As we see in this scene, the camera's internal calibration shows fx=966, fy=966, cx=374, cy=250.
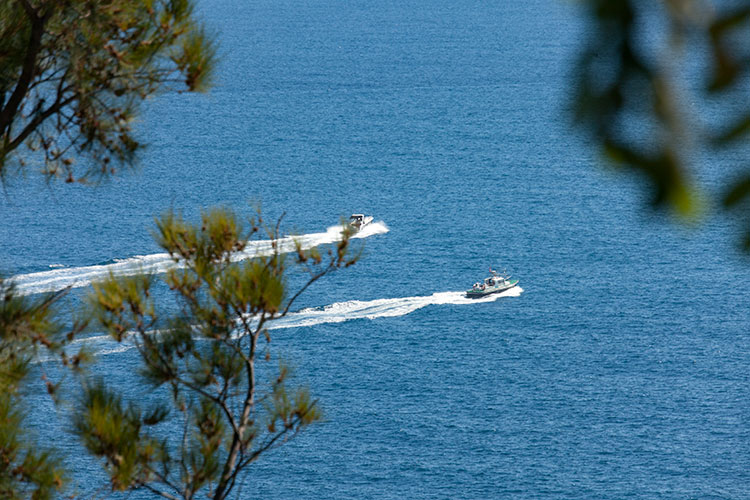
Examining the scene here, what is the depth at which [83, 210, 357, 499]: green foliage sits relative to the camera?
8.38 metres

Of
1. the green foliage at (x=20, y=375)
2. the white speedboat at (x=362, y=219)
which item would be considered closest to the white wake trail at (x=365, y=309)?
the white speedboat at (x=362, y=219)

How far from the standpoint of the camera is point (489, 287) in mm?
61906

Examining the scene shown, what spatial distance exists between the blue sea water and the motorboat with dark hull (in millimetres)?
809

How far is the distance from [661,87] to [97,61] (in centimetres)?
772

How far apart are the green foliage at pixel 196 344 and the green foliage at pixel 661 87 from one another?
6485 millimetres

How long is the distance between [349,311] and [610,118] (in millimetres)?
58643

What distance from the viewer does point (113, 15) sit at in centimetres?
847

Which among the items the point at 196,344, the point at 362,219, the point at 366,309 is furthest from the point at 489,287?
the point at 196,344

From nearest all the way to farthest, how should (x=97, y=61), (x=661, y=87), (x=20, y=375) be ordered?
(x=661, y=87) < (x=20, y=375) < (x=97, y=61)

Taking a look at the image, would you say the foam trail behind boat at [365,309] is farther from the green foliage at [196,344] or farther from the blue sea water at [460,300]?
→ the green foliage at [196,344]

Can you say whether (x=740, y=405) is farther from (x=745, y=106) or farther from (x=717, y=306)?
(x=745, y=106)

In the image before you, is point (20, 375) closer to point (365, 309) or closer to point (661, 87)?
point (661, 87)

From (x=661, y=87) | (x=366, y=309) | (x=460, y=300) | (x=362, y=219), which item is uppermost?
(x=661, y=87)

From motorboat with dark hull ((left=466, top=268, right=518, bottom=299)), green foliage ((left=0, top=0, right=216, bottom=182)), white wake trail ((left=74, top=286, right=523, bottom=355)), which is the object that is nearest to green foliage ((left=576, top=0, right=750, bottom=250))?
green foliage ((left=0, top=0, right=216, bottom=182))
